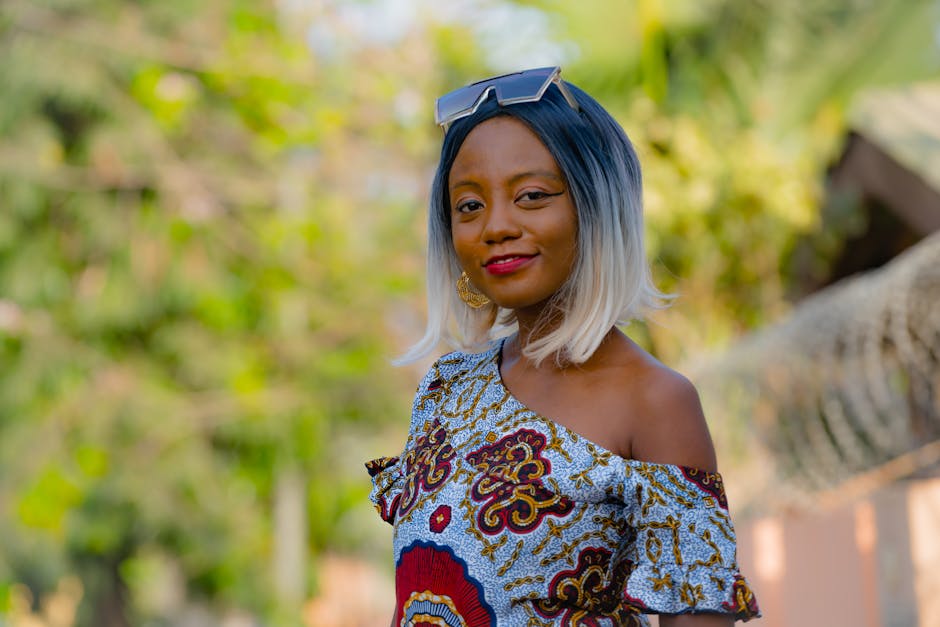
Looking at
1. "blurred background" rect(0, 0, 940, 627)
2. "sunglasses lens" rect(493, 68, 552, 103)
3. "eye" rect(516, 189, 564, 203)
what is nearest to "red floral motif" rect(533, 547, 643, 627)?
"eye" rect(516, 189, 564, 203)

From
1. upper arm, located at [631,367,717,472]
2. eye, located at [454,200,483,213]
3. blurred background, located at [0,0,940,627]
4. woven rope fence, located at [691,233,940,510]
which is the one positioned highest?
blurred background, located at [0,0,940,627]

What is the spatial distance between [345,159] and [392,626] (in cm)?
845

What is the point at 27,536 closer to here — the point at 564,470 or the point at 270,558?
the point at 270,558

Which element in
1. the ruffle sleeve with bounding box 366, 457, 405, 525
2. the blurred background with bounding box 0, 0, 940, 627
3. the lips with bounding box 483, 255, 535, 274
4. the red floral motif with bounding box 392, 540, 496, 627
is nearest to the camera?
the red floral motif with bounding box 392, 540, 496, 627

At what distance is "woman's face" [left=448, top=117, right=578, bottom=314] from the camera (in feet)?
5.88

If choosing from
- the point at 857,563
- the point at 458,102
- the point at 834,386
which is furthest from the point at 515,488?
the point at 834,386

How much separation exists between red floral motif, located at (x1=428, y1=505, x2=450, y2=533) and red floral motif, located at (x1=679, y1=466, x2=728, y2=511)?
0.33m

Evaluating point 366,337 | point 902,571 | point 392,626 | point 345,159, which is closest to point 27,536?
point 366,337

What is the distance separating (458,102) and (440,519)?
1.97 feet

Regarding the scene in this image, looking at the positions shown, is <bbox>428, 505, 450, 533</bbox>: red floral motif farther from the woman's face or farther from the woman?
the woman's face

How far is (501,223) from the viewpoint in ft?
5.88

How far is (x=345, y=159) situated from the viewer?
1021 cm

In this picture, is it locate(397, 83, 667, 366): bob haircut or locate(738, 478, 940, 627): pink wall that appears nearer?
locate(397, 83, 667, 366): bob haircut

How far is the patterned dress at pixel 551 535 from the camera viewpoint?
62.8 inches
